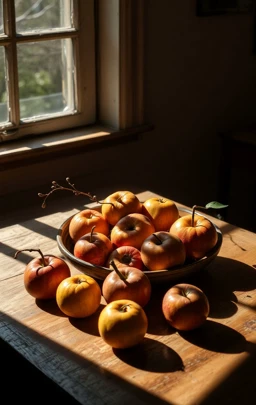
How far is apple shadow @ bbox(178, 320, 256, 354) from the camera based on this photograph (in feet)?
3.88

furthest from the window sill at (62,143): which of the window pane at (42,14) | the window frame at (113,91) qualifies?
the window pane at (42,14)

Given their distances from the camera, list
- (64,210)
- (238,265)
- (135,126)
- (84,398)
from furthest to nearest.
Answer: (135,126) < (64,210) < (238,265) < (84,398)

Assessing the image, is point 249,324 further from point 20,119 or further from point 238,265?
point 20,119

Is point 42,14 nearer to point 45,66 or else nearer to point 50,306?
point 45,66

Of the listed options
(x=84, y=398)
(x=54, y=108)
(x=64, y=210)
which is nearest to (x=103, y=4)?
(x=54, y=108)

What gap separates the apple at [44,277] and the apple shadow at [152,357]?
0.23m

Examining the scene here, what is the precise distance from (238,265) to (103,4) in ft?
3.65

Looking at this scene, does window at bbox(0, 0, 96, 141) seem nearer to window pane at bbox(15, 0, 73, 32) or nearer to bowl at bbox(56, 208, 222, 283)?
window pane at bbox(15, 0, 73, 32)

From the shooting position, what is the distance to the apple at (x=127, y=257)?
1.35 metres

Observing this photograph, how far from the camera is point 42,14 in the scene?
2.05 m

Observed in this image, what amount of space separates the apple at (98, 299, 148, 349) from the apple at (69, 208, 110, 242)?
0.32 m

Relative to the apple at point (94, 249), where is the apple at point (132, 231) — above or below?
above

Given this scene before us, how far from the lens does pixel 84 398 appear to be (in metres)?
1.04

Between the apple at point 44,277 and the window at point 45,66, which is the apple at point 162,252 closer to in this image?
the apple at point 44,277
